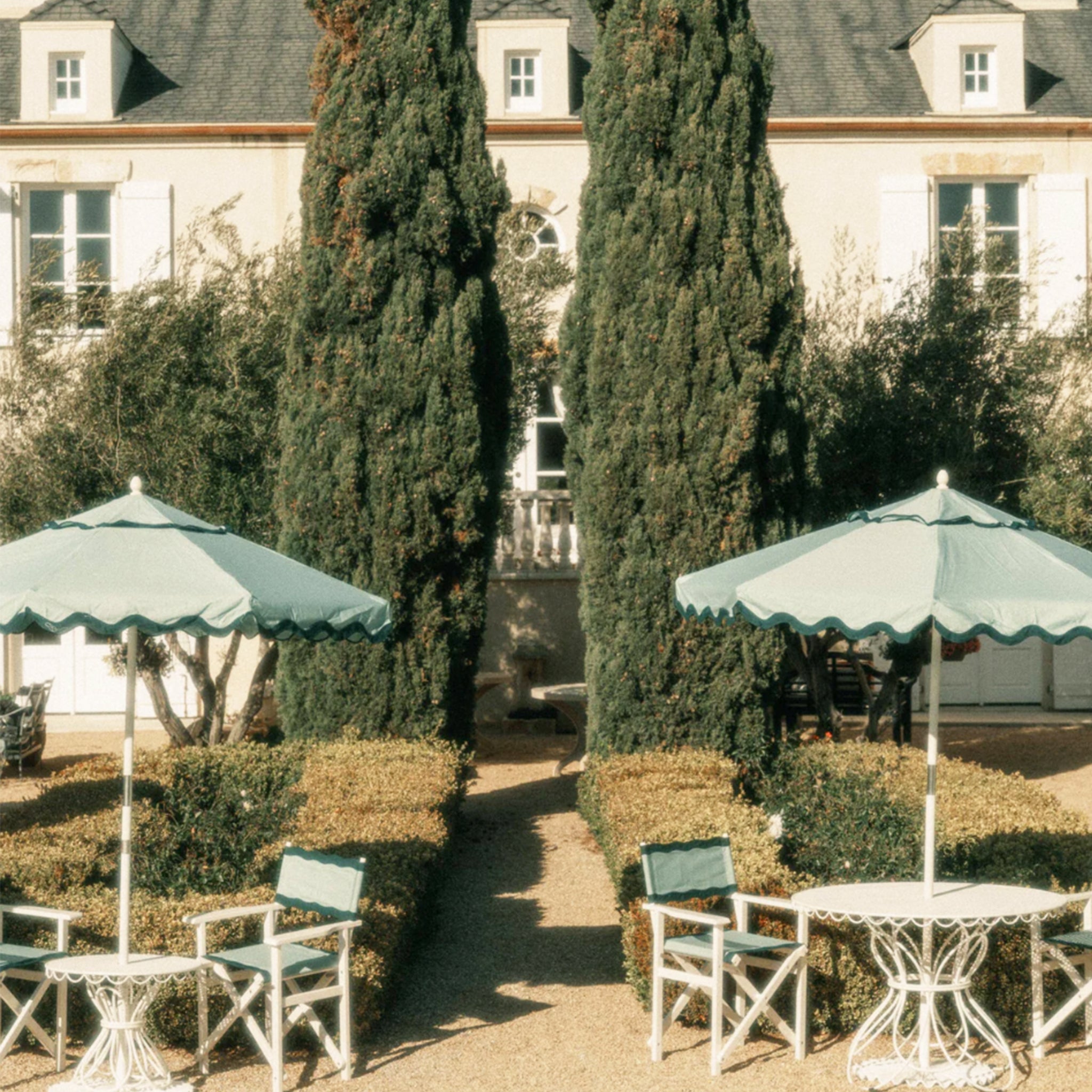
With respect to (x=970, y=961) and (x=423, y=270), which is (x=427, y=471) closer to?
(x=423, y=270)

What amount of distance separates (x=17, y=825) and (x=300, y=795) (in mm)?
1663

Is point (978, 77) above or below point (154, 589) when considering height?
above

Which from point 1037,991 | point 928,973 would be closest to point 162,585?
point 928,973

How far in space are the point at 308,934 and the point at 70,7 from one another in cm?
1395

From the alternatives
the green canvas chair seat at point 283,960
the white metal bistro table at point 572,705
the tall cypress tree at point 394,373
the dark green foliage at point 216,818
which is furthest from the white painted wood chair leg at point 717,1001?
the white metal bistro table at point 572,705

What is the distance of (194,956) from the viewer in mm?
6434

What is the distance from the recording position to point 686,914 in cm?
630

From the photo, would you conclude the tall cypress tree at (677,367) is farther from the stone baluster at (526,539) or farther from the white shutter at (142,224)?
the white shutter at (142,224)

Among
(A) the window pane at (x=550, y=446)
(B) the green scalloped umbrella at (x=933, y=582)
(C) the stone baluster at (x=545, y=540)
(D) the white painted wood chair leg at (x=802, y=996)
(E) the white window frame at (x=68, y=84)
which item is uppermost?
(E) the white window frame at (x=68, y=84)

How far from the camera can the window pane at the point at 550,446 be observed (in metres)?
17.2

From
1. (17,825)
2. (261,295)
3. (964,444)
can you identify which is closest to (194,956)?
(17,825)

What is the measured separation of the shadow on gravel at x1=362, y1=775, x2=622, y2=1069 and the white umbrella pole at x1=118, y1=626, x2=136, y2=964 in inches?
44.4

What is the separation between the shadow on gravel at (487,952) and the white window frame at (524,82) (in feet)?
30.0

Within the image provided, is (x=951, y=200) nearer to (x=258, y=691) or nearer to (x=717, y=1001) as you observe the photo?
(x=258, y=691)
